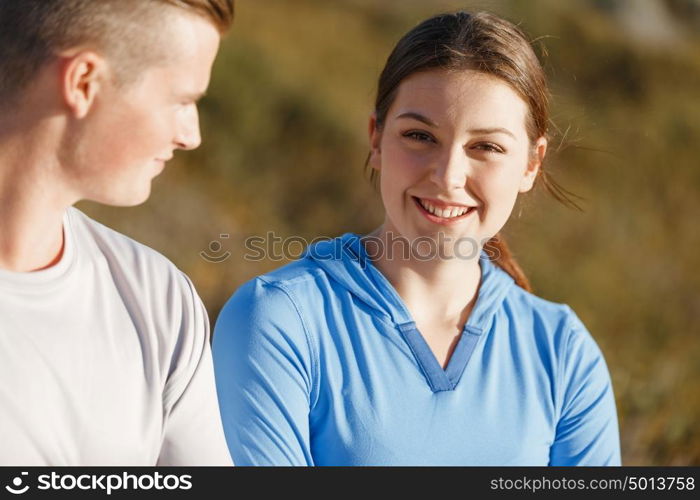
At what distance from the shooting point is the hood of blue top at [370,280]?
2.57 metres

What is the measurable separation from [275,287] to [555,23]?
9182mm

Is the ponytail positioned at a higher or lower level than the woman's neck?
higher

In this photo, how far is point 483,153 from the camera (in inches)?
97.4

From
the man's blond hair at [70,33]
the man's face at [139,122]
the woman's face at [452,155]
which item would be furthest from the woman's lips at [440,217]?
the man's blond hair at [70,33]

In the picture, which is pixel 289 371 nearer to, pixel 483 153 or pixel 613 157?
pixel 483 153

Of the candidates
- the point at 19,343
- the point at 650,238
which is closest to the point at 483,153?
the point at 19,343

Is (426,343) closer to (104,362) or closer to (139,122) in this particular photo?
(104,362)

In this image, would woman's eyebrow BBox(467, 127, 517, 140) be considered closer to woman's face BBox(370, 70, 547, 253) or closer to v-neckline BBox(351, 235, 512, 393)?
woman's face BBox(370, 70, 547, 253)

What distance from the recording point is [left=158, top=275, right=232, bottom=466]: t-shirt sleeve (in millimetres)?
1895

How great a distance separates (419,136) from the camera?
8.20 ft

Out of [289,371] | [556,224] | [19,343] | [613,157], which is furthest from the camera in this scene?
[613,157]

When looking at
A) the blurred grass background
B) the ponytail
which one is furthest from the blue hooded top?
the blurred grass background

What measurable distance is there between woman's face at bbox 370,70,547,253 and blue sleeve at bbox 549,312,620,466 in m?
0.41

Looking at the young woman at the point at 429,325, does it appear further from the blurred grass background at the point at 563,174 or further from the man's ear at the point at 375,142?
the blurred grass background at the point at 563,174
